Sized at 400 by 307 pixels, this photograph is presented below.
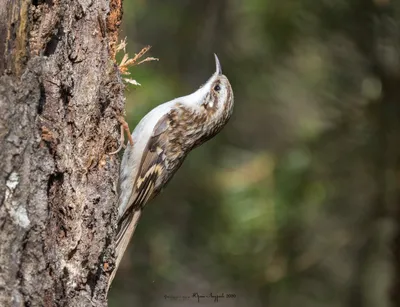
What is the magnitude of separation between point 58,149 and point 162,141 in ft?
4.60

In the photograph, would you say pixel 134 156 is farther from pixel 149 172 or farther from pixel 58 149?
pixel 58 149

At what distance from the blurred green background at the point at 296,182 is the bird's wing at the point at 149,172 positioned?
1.20 feet

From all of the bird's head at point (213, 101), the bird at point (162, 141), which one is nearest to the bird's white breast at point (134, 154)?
the bird at point (162, 141)

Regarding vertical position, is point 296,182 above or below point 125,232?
below

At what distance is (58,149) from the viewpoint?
2203mm

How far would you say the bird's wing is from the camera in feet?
10.9

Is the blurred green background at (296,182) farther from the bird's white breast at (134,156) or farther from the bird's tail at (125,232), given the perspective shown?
the bird's tail at (125,232)

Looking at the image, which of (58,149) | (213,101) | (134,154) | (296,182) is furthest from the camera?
(296,182)

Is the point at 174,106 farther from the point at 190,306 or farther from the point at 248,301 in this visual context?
the point at 190,306

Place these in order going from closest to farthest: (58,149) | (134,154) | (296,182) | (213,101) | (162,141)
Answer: (58,149)
(134,154)
(162,141)
(213,101)
(296,182)

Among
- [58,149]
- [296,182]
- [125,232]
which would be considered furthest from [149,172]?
[58,149]

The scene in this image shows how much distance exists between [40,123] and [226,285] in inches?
117

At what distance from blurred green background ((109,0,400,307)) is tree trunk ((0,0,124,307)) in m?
1.39

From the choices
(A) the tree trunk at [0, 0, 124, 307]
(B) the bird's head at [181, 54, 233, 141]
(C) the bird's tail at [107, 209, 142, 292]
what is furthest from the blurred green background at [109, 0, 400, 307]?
(A) the tree trunk at [0, 0, 124, 307]
